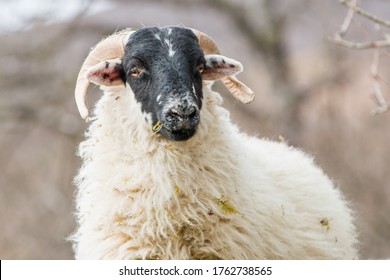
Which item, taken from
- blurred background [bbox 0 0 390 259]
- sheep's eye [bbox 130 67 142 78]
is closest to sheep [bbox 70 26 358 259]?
sheep's eye [bbox 130 67 142 78]

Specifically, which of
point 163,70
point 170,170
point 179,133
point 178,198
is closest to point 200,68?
point 163,70

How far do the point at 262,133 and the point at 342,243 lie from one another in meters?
9.41

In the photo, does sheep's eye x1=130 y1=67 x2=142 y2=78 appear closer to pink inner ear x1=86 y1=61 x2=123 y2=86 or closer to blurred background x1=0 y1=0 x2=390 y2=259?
pink inner ear x1=86 y1=61 x2=123 y2=86

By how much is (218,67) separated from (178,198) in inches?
42.7

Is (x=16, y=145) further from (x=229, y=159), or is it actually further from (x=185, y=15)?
(x=229, y=159)

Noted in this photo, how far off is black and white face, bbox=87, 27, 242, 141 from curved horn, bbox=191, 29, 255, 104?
0.21 meters

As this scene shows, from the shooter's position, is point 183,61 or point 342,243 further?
point 342,243

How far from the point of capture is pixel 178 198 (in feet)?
18.4

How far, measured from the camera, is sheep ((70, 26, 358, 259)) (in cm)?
551

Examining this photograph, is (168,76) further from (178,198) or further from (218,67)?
(178,198)

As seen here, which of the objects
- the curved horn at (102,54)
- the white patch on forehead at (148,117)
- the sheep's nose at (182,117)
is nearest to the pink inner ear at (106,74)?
the curved horn at (102,54)

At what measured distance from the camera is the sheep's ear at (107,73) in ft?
19.0
